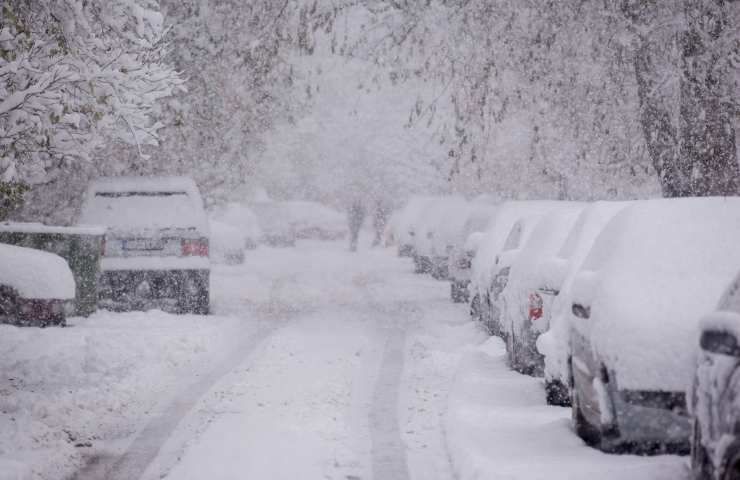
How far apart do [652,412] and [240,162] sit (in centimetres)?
2053

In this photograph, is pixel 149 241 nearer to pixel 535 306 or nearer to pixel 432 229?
pixel 535 306

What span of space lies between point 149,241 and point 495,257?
220 inches

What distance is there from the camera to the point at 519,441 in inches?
315

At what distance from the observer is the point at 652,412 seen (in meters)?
6.64

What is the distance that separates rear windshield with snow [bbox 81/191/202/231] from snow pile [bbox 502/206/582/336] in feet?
21.9

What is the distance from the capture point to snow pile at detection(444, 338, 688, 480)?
269 inches

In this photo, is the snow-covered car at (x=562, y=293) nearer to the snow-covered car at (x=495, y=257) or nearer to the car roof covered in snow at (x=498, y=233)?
the snow-covered car at (x=495, y=257)

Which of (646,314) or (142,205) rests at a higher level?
(646,314)

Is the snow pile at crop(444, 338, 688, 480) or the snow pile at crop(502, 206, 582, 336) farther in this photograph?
the snow pile at crop(502, 206, 582, 336)

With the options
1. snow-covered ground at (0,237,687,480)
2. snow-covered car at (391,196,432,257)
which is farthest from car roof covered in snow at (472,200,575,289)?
snow-covered car at (391,196,432,257)

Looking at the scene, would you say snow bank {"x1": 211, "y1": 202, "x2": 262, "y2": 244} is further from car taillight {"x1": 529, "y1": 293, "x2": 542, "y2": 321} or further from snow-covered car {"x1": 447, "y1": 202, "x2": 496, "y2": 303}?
car taillight {"x1": 529, "y1": 293, "x2": 542, "y2": 321}

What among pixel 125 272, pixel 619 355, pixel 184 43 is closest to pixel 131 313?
pixel 125 272

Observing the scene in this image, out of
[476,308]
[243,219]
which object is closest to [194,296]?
[476,308]

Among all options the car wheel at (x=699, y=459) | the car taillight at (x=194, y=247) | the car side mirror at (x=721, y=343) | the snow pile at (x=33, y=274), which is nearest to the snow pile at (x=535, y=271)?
the car wheel at (x=699, y=459)
